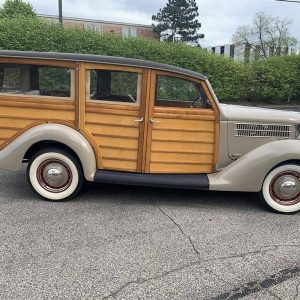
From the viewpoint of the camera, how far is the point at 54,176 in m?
4.40

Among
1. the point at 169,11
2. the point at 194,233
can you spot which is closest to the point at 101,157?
the point at 194,233

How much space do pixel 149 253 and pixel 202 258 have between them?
1.56 ft

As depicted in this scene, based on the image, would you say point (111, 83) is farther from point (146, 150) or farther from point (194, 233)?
point (194, 233)

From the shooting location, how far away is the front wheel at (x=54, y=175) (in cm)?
437

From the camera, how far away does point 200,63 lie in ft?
48.4

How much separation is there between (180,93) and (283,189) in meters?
1.70

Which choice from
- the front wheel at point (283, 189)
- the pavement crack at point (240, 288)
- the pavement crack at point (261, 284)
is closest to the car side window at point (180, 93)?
the front wheel at point (283, 189)

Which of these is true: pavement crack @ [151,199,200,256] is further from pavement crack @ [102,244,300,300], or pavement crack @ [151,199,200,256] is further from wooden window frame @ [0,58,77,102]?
wooden window frame @ [0,58,77,102]

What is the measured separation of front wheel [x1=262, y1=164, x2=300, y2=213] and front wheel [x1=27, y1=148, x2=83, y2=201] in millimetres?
2270

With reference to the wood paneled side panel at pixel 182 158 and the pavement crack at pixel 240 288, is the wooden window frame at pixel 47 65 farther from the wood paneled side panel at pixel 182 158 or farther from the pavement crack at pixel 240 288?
the pavement crack at pixel 240 288

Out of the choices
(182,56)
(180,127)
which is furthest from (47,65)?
(182,56)

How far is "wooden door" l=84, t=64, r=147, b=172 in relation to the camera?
4281mm

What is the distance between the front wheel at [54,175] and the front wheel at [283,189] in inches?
89.4

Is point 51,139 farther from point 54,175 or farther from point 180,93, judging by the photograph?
point 180,93
